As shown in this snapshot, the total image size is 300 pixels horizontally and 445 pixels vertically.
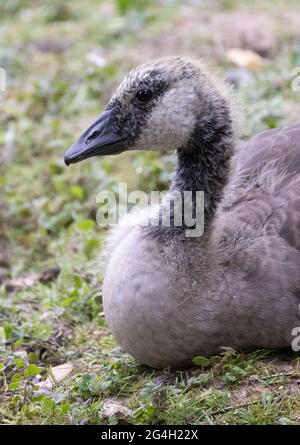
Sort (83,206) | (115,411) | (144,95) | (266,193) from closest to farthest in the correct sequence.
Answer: (115,411)
(144,95)
(266,193)
(83,206)

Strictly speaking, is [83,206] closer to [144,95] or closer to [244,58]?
[144,95]

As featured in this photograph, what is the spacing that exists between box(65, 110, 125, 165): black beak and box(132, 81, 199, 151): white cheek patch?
156 mm

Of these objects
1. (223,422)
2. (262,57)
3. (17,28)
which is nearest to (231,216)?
(223,422)

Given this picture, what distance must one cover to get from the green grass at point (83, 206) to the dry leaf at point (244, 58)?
0.32ft

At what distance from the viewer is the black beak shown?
181 inches

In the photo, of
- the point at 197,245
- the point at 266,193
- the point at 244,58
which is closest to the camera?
the point at 197,245

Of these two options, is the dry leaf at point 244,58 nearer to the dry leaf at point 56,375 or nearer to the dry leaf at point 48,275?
the dry leaf at point 48,275

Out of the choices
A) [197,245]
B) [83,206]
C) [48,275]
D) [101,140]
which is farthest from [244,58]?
[197,245]

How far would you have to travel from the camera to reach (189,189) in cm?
454

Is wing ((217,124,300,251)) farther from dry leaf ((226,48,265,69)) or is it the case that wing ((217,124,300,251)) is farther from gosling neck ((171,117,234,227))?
dry leaf ((226,48,265,69))

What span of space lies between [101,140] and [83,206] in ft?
7.13

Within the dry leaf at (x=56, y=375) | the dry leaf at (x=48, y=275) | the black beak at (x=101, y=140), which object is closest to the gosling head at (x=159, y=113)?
the black beak at (x=101, y=140)

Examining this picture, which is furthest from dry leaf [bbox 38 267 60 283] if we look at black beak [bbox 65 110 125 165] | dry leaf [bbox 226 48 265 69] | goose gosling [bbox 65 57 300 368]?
dry leaf [bbox 226 48 265 69]

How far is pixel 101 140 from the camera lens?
15.1 feet
